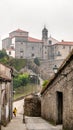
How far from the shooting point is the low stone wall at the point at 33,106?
3147 centimetres

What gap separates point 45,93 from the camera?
25.2 m

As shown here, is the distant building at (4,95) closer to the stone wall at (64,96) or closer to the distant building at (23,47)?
the stone wall at (64,96)

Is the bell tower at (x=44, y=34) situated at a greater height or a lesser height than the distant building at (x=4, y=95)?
greater

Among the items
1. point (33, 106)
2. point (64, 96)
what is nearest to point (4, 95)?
point (64, 96)

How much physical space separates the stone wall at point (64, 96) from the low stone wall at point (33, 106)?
7165 mm

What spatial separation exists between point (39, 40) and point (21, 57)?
1476 cm

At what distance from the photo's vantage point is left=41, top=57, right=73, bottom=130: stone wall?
16406 millimetres

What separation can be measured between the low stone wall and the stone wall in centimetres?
716

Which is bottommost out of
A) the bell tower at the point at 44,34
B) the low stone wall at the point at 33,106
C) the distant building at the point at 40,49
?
the low stone wall at the point at 33,106

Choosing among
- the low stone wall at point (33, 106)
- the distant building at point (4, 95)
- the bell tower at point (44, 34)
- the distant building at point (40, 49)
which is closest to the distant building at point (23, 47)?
the distant building at point (40, 49)

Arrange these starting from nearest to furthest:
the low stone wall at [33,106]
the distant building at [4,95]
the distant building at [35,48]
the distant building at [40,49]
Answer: the distant building at [4,95] < the low stone wall at [33,106] < the distant building at [40,49] < the distant building at [35,48]

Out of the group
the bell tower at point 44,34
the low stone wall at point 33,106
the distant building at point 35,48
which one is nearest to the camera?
the low stone wall at point 33,106

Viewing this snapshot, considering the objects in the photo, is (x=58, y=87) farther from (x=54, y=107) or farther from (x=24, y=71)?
(x=24, y=71)

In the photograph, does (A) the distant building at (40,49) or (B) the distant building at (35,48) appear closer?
(A) the distant building at (40,49)
